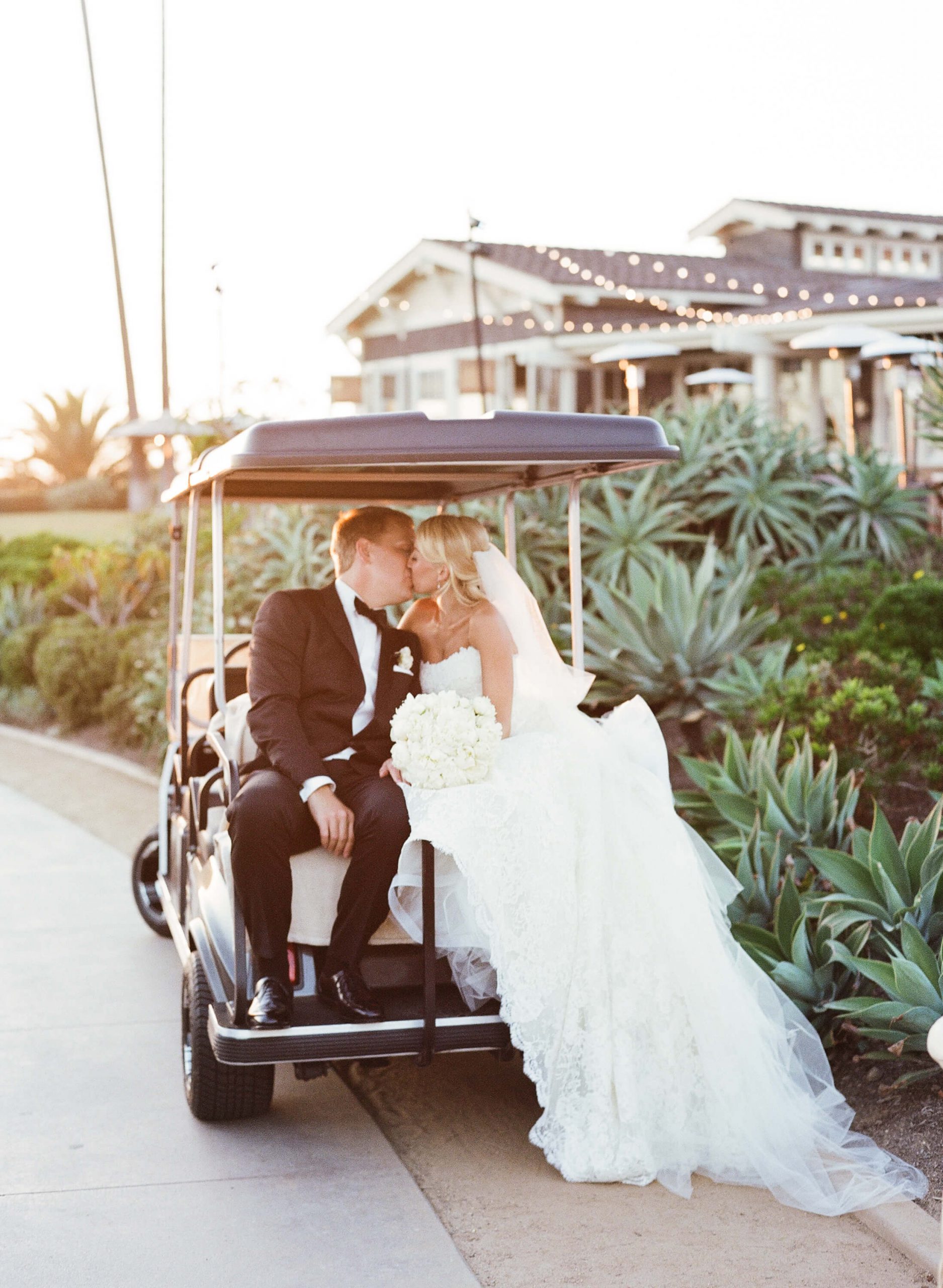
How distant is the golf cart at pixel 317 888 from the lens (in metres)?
4.11

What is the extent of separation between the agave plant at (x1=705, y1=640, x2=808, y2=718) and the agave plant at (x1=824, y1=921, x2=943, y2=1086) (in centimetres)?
300

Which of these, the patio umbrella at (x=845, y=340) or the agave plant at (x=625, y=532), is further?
the patio umbrella at (x=845, y=340)

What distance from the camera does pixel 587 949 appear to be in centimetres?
414

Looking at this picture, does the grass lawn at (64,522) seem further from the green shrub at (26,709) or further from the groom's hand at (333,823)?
the groom's hand at (333,823)

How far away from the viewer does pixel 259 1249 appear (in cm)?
373

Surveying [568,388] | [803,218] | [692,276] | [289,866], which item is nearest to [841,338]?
[568,388]

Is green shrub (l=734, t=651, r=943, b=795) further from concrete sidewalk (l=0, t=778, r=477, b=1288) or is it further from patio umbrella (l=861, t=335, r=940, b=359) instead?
patio umbrella (l=861, t=335, r=940, b=359)

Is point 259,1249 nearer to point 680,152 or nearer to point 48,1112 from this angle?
point 48,1112

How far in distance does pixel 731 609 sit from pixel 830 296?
16.8 m

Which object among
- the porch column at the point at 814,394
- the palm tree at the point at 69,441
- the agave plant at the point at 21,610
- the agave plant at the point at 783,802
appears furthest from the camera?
the palm tree at the point at 69,441

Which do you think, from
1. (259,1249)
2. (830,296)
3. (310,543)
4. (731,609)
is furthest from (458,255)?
(259,1249)

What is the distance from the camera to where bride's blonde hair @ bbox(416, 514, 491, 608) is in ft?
16.1

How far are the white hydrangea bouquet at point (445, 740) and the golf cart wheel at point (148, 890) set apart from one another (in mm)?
3027

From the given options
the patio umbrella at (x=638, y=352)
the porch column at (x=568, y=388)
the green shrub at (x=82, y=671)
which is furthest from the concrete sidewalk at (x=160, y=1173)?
the porch column at (x=568, y=388)
